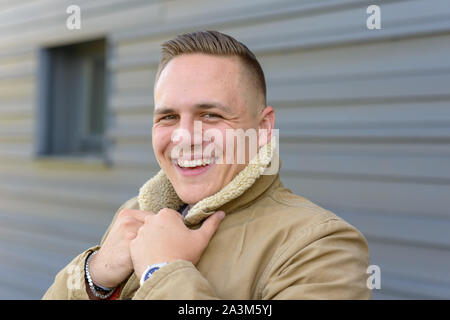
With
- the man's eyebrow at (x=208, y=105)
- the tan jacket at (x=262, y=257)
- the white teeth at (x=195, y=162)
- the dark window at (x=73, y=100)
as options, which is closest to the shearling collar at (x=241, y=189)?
the tan jacket at (x=262, y=257)

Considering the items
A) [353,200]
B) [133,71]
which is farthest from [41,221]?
[353,200]

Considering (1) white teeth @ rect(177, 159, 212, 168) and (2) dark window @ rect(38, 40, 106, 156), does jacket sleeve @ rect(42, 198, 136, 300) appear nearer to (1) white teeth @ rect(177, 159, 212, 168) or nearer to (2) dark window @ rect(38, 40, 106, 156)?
(1) white teeth @ rect(177, 159, 212, 168)

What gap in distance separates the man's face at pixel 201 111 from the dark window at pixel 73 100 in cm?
314

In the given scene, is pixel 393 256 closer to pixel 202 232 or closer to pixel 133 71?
pixel 202 232

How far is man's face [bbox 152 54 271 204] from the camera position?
1.62 m

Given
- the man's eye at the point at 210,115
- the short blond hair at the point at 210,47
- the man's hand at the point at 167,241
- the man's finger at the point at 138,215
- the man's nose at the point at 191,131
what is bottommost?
the man's hand at the point at 167,241

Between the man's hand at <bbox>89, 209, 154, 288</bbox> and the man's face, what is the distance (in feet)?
0.74

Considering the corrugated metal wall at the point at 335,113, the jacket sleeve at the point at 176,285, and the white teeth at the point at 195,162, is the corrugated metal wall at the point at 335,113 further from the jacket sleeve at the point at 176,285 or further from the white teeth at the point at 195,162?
the jacket sleeve at the point at 176,285

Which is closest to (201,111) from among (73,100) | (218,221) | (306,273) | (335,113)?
(218,221)

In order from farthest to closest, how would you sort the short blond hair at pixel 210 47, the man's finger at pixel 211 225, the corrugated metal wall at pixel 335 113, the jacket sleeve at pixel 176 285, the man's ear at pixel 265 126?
the corrugated metal wall at pixel 335 113 → the man's ear at pixel 265 126 → the short blond hair at pixel 210 47 → the man's finger at pixel 211 225 → the jacket sleeve at pixel 176 285

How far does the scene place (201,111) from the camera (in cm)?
163

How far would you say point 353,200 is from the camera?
2.81 m

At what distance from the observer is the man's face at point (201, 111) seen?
1625 mm
